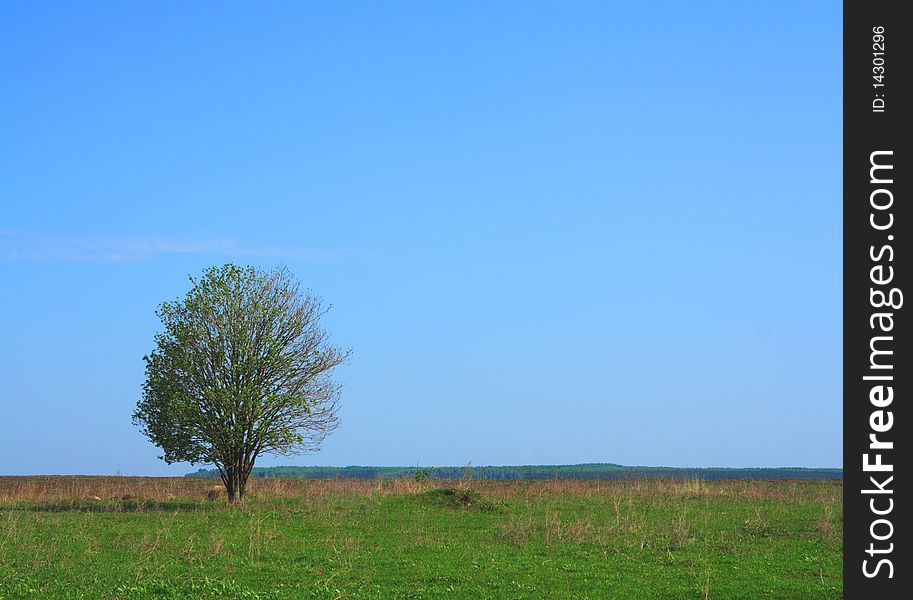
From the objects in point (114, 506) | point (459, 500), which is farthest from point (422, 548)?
point (114, 506)

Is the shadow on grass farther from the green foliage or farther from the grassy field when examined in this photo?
the green foliage

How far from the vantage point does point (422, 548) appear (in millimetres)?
24516

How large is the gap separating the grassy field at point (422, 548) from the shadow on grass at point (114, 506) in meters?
0.14

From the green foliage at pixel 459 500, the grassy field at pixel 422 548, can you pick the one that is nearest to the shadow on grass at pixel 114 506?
the grassy field at pixel 422 548

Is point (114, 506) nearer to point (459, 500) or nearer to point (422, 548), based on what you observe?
point (459, 500)

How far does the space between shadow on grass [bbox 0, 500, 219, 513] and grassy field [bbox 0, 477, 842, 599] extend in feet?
0.46

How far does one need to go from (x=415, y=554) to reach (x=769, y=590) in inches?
341

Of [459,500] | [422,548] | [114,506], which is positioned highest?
[459,500]

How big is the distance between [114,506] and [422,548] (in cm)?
1858

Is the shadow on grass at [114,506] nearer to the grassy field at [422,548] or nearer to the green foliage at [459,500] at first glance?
the grassy field at [422,548]

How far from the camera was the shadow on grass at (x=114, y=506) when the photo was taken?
37.2 metres

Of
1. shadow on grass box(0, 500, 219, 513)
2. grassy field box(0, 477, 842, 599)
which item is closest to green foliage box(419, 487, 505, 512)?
grassy field box(0, 477, 842, 599)
